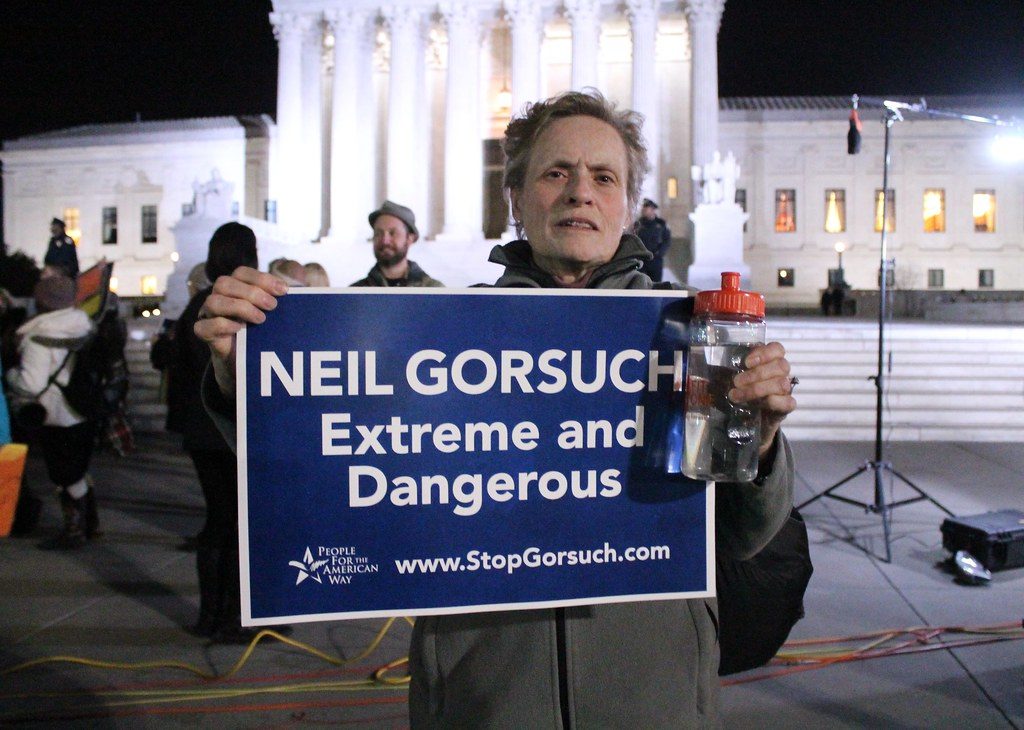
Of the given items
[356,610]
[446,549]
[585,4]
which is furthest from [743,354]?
[585,4]

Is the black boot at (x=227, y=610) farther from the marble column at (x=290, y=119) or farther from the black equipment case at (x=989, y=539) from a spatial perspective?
the marble column at (x=290, y=119)

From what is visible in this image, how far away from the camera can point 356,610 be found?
1.37 m

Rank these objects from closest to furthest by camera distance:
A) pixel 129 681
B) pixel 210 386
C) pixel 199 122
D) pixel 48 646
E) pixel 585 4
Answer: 1. pixel 210 386
2. pixel 129 681
3. pixel 48 646
4. pixel 585 4
5. pixel 199 122

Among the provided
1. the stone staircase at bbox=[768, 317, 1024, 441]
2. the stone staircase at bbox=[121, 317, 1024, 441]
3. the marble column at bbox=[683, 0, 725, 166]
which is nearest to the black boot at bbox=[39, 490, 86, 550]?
the stone staircase at bbox=[121, 317, 1024, 441]

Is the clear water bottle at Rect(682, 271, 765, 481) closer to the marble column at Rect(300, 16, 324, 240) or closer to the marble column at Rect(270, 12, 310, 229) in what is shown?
the marble column at Rect(300, 16, 324, 240)

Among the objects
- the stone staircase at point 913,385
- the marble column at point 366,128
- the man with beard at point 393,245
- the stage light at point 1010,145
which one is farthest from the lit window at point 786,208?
the man with beard at point 393,245

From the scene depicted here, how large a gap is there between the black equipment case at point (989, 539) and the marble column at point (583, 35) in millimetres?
25886

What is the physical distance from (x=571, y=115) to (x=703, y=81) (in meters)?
29.8

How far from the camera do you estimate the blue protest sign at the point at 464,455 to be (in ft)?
4.50

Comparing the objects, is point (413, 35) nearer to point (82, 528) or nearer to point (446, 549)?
point (82, 528)

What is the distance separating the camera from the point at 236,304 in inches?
52.7

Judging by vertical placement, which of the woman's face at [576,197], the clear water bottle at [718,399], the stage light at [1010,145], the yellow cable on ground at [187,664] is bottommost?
the yellow cable on ground at [187,664]

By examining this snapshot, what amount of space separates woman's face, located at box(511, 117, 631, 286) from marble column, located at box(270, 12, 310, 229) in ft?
97.0

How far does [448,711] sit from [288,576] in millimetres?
390
